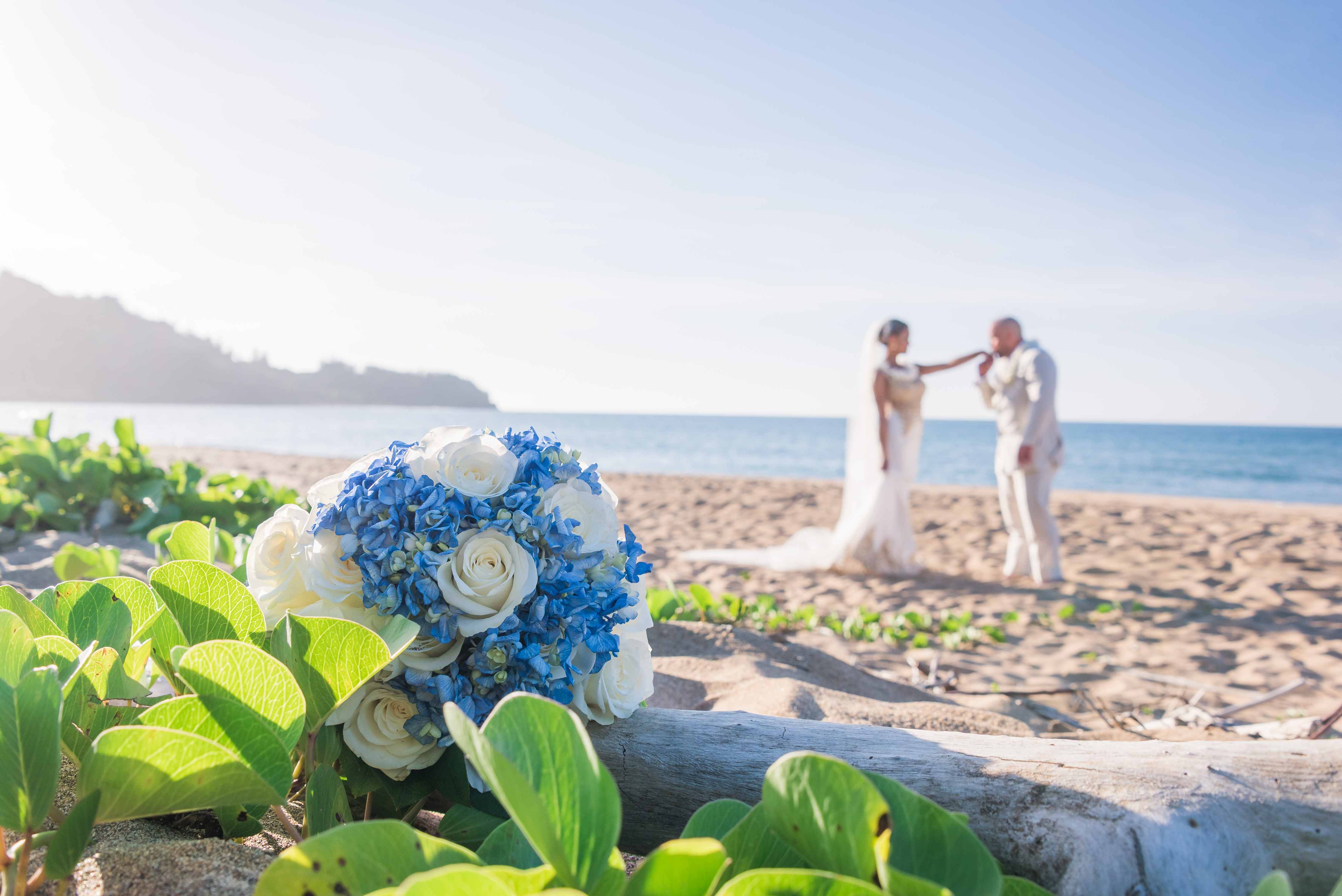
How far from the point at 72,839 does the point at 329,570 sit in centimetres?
43

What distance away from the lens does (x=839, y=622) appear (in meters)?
3.81

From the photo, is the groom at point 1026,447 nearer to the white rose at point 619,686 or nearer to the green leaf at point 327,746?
the white rose at point 619,686

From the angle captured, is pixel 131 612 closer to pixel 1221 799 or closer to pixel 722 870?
pixel 722 870

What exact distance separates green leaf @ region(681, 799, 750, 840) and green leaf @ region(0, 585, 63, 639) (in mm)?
894

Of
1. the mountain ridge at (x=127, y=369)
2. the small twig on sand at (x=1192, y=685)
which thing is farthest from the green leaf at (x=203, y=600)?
the mountain ridge at (x=127, y=369)

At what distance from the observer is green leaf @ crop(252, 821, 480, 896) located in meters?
0.57

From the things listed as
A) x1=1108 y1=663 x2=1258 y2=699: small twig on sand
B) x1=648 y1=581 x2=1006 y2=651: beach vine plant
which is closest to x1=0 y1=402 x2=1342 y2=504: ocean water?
x1=648 y1=581 x2=1006 y2=651: beach vine plant

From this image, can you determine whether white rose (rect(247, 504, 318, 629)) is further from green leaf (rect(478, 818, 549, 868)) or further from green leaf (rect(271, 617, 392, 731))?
green leaf (rect(478, 818, 549, 868))

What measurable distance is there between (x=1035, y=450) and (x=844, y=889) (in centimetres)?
577

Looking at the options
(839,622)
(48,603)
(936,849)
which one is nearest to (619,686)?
(936,849)

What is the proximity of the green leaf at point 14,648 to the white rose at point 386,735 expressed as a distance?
355mm

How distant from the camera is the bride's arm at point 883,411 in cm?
614

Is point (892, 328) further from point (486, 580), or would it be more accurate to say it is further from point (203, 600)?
point (203, 600)

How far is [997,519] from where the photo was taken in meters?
8.09
